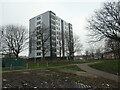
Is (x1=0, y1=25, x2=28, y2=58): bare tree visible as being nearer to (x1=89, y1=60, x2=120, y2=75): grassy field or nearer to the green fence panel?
the green fence panel

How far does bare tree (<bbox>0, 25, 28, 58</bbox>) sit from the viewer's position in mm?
45500

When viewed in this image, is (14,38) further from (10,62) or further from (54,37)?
(54,37)

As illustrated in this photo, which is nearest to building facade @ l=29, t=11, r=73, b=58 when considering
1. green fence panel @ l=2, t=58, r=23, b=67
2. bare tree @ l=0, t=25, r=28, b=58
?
bare tree @ l=0, t=25, r=28, b=58

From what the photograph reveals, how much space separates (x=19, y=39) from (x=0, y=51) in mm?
7352

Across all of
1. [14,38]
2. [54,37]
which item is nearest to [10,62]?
[14,38]

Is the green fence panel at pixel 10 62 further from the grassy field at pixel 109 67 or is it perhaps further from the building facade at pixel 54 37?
the building facade at pixel 54 37

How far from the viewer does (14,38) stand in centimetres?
4662

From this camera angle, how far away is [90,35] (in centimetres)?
2641

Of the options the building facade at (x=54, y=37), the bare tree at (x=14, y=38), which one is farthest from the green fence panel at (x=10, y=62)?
the building facade at (x=54, y=37)

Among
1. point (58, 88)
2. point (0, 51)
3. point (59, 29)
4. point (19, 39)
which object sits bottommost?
point (58, 88)

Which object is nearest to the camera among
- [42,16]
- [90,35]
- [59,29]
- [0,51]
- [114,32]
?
[114,32]

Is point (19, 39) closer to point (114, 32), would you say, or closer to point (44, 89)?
point (114, 32)

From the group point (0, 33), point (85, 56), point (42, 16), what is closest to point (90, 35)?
point (0, 33)

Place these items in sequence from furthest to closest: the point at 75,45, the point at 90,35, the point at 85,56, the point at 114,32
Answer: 1. the point at 85,56
2. the point at 75,45
3. the point at 90,35
4. the point at 114,32
